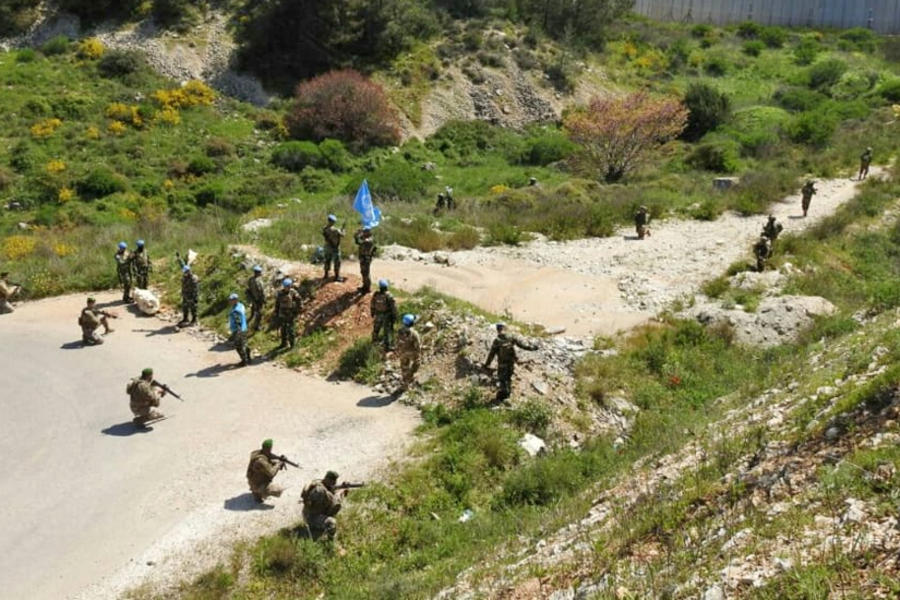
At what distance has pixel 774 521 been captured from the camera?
301 inches

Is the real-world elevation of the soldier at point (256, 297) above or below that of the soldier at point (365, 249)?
below

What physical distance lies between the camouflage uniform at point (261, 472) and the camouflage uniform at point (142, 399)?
3.17 m

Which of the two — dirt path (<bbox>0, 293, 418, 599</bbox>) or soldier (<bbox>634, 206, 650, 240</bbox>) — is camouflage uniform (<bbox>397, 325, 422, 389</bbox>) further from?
soldier (<bbox>634, 206, 650, 240</bbox>)

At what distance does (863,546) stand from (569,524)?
3875 millimetres

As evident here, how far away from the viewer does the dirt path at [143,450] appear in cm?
1080

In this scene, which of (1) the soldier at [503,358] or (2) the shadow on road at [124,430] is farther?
(1) the soldier at [503,358]

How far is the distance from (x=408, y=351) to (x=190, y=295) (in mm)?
6425

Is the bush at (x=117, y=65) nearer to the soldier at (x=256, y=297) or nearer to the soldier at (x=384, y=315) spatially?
the soldier at (x=256, y=297)

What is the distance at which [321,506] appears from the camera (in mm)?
11070

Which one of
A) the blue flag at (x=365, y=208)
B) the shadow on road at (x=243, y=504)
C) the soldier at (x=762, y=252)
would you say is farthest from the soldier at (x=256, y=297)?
the soldier at (x=762, y=252)

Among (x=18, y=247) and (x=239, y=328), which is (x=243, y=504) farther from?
(x=18, y=247)

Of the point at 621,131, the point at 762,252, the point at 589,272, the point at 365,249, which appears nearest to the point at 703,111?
the point at 621,131

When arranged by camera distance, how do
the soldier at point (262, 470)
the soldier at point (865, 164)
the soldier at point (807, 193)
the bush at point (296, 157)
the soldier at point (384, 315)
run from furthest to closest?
the bush at point (296, 157) < the soldier at point (865, 164) < the soldier at point (807, 193) < the soldier at point (384, 315) < the soldier at point (262, 470)

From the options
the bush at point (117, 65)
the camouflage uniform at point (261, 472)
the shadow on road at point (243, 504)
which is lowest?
the shadow on road at point (243, 504)
